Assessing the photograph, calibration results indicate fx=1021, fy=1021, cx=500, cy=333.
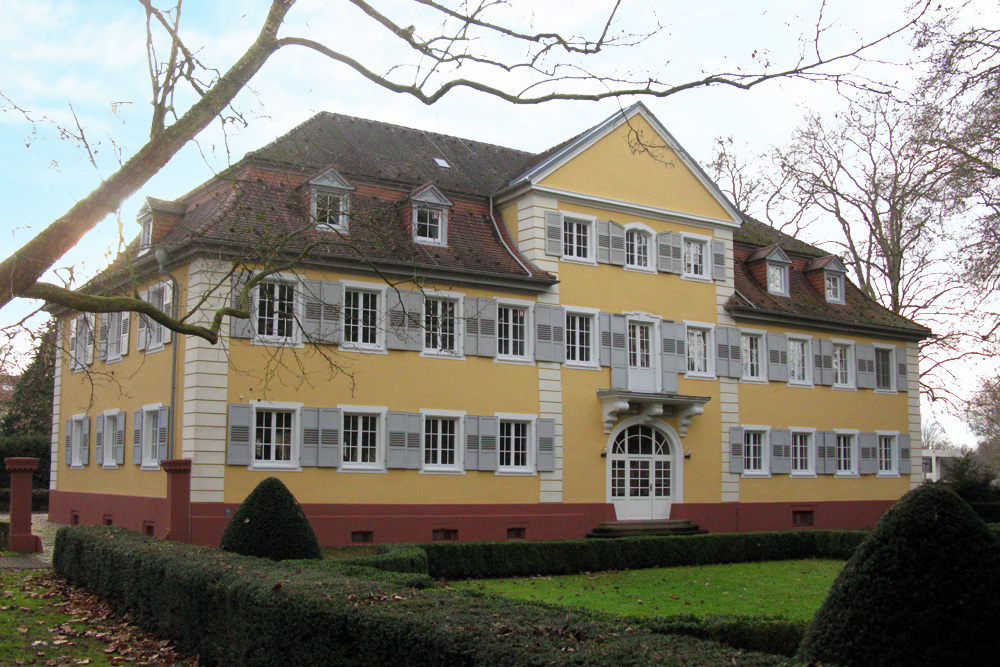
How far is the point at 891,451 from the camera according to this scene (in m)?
33.7

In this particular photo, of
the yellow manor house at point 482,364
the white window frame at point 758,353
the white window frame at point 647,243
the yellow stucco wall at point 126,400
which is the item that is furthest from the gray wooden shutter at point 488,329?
the white window frame at point 758,353

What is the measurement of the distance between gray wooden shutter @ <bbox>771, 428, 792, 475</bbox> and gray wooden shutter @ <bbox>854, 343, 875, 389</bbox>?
412 cm

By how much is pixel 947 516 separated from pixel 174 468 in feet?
53.0

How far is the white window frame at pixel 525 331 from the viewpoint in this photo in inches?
981

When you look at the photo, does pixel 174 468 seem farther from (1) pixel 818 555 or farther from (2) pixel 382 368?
(1) pixel 818 555

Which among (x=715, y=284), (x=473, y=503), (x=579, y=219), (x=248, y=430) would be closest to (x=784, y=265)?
(x=715, y=284)

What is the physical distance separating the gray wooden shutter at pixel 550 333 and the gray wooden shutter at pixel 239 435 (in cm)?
750

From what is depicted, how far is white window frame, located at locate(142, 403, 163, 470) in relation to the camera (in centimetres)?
2275

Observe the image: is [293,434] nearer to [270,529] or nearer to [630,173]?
[270,529]

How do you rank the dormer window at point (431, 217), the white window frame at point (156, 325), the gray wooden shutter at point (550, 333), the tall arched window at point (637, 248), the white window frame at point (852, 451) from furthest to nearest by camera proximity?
the white window frame at point (852, 451)
the tall arched window at point (637, 248)
the gray wooden shutter at point (550, 333)
the dormer window at point (431, 217)
the white window frame at point (156, 325)

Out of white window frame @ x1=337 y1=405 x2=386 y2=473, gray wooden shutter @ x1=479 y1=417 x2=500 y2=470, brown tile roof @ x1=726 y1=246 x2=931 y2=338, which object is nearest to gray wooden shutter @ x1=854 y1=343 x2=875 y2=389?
brown tile roof @ x1=726 y1=246 x2=931 y2=338

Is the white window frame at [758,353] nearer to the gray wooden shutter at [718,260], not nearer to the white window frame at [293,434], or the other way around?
the gray wooden shutter at [718,260]

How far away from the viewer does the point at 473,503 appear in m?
24.0

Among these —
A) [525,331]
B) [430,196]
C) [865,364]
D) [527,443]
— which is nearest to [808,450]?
[865,364]
